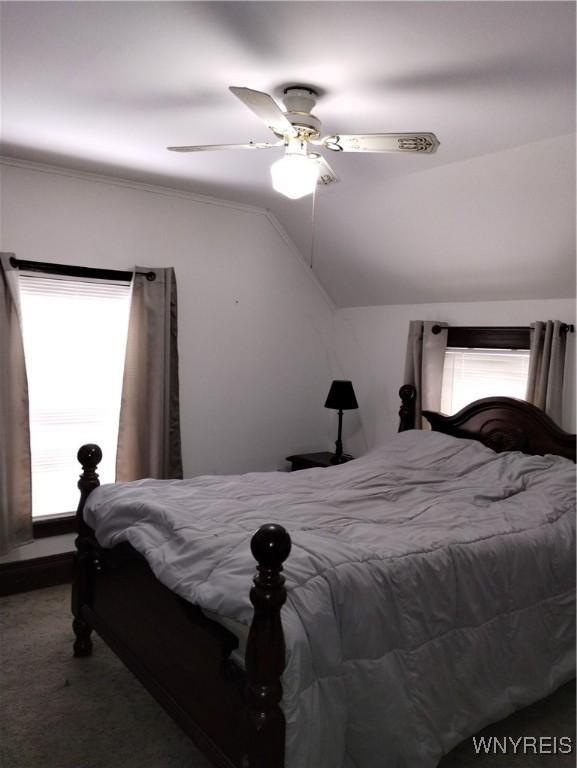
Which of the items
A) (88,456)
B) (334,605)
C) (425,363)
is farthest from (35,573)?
(425,363)

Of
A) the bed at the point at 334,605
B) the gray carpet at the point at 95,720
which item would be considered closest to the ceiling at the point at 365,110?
the bed at the point at 334,605

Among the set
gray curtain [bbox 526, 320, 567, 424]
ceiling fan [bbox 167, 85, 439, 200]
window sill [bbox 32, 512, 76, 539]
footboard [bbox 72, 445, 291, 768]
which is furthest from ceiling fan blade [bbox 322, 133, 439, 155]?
window sill [bbox 32, 512, 76, 539]

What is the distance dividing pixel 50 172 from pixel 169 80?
153 cm

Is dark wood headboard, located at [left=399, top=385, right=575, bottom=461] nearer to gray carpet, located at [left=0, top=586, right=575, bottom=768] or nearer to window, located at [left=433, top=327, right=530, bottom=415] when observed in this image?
window, located at [left=433, top=327, right=530, bottom=415]

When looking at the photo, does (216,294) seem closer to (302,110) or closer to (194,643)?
(302,110)

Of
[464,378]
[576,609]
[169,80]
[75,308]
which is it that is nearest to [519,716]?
[576,609]

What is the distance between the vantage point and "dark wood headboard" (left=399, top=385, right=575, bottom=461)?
307cm

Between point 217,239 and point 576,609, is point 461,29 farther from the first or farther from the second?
point 217,239

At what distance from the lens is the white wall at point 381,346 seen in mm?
3662

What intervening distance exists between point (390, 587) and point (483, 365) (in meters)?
2.14

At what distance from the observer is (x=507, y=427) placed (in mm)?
3289

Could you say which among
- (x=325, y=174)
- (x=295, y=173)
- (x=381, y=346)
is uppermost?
(x=325, y=174)

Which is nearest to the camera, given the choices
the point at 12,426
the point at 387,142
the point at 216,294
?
the point at 387,142

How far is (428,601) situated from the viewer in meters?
1.94
